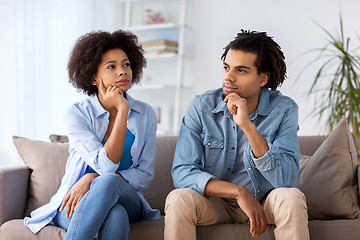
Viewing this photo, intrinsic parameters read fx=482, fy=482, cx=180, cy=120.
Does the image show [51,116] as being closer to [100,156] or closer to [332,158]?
[100,156]

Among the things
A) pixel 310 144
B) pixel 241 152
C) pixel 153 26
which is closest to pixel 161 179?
pixel 241 152

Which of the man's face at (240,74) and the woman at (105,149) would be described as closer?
the woman at (105,149)

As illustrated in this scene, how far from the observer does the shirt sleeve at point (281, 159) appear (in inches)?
72.6

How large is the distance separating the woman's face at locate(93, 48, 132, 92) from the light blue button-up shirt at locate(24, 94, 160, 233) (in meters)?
0.10

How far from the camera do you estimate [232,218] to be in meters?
1.98

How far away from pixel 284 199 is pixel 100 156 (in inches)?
29.0

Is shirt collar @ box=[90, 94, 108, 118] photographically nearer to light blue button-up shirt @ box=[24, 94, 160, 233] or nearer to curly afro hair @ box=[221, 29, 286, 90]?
light blue button-up shirt @ box=[24, 94, 160, 233]

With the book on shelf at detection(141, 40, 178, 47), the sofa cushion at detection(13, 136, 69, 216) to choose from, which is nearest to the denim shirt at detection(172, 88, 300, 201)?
the sofa cushion at detection(13, 136, 69, 216)

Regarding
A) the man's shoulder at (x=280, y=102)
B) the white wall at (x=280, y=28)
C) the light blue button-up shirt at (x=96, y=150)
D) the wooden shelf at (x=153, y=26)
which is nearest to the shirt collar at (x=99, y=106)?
the light blue button-up shirt at (x=96, y=150)

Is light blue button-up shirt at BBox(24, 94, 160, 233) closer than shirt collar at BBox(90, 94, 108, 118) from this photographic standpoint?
Yes

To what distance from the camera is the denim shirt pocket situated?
2.02 meters

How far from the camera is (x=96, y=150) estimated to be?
1.99 m

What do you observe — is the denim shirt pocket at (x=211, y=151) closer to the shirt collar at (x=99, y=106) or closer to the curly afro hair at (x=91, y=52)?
the shirt collar at (x=99, y=106)

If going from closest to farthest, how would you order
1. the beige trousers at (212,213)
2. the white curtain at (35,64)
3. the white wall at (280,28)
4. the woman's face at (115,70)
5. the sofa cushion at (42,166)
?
1. the beige trousers at (212,213)
2. the woman's face at (115,70)
3. the sofa cushion at (42,166)
4. the white curtain at (35,64)
5. the white wall at (280,28)
